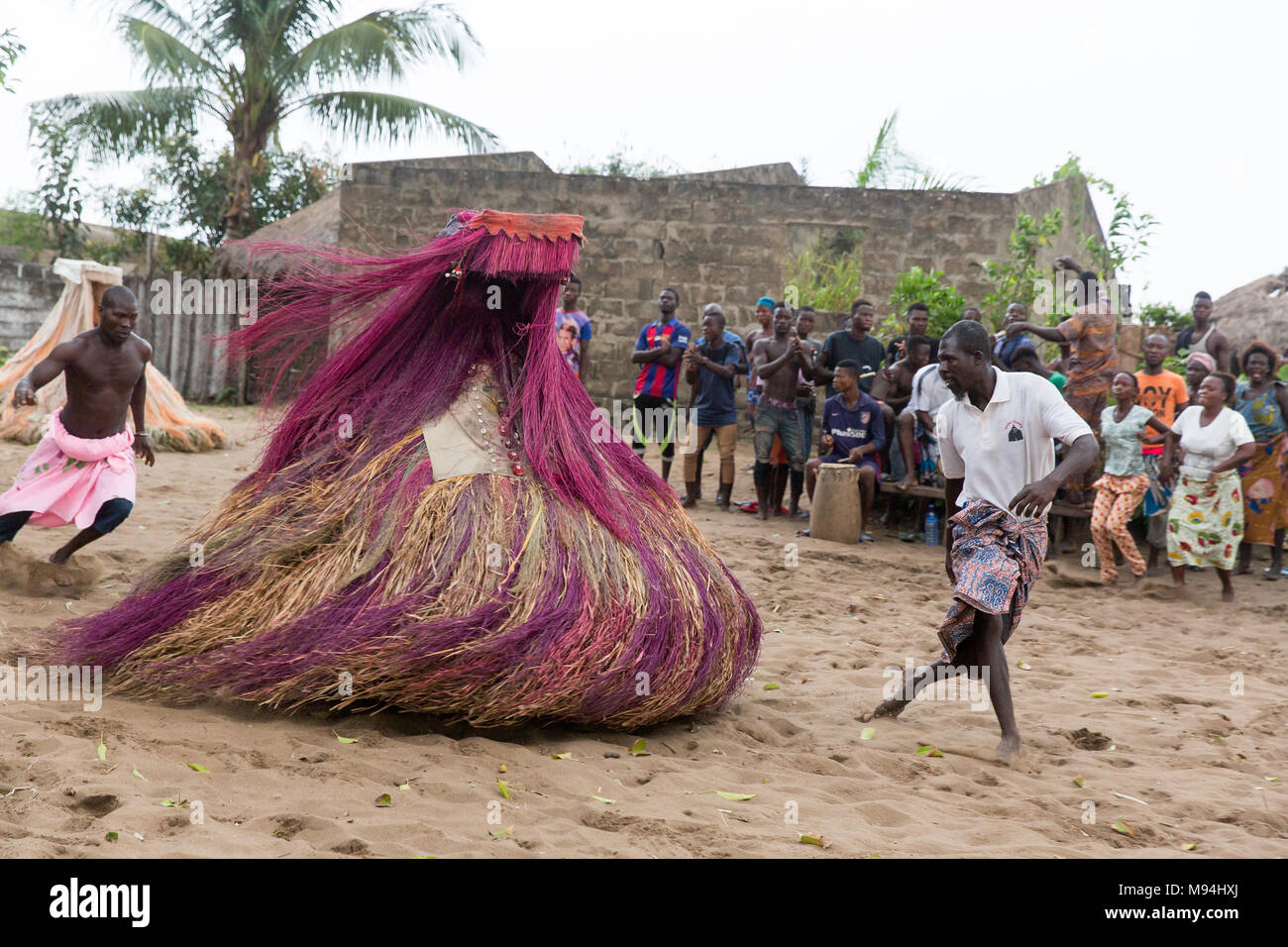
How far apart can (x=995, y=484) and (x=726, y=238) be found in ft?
31.7

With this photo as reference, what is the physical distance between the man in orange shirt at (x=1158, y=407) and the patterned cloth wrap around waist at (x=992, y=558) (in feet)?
14.5

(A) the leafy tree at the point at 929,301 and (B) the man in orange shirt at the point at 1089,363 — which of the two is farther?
(A) the leafy tree at the point at 929,301

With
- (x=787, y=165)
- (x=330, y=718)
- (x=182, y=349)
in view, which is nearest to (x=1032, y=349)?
(x=330, y=718)

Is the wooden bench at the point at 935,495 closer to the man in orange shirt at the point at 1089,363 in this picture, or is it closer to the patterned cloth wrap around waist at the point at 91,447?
the man in orange shirt at the point at 1089,363

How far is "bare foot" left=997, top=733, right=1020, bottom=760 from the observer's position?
435 centimetres

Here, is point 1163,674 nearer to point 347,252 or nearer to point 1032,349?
point 1032,349

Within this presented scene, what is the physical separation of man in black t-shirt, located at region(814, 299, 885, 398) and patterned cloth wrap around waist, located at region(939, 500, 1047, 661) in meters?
5.38

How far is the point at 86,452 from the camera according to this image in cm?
600

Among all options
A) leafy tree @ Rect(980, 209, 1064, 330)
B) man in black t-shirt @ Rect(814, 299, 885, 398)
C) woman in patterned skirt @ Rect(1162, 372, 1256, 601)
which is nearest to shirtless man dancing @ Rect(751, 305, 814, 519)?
man in black t-shirt @ Rect(814, 299, 885, 398)

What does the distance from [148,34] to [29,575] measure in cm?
1356

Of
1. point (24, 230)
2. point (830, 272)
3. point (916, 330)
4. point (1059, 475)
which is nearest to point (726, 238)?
point (830, 272)

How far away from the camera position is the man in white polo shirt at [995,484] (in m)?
4.34

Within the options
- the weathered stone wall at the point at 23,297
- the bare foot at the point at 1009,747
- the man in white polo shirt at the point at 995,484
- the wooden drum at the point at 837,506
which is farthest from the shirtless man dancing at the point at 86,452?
the weathered stone wall at the point at 23,297

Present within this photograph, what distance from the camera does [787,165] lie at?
59.8 ft
